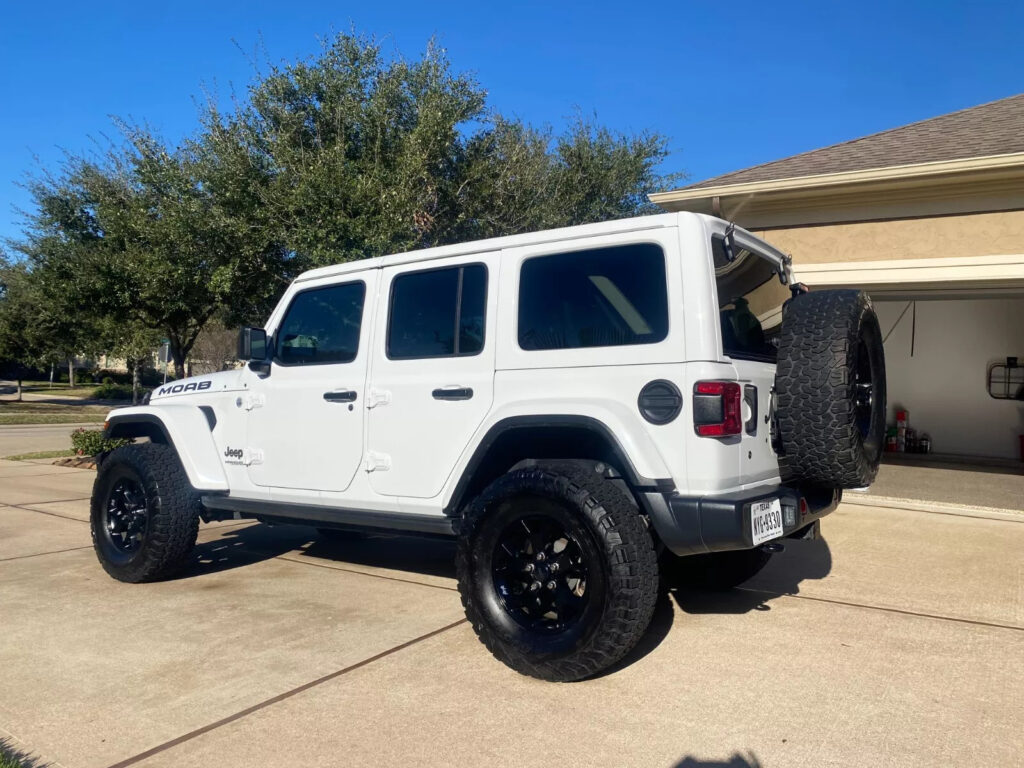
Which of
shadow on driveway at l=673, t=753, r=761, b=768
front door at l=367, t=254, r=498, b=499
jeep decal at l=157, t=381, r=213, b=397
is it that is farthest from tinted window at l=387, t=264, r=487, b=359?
shadow on driveway at l=673, t=753, r=761, b=768

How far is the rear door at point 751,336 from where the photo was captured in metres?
3.56

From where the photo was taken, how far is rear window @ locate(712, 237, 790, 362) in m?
3.66

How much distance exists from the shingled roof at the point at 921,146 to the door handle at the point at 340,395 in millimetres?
6754

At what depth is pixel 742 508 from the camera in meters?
3.30

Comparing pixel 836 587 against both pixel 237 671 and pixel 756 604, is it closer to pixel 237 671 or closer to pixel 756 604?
pixel 756 604

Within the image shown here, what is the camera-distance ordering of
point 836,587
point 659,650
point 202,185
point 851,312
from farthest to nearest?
point 202,185 < point 836,587 < point 659,650 < point 851,312

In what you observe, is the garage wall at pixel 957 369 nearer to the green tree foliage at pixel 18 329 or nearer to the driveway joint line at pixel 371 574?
the driveway joint line at pixel 371 574

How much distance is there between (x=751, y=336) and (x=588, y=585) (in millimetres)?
1529

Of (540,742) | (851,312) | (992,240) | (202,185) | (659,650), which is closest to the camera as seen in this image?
(540,742)

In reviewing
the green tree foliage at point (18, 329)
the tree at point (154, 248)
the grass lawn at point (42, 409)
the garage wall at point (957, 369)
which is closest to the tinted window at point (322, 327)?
the tree at point (154, 248)

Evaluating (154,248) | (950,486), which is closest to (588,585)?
(950,486)

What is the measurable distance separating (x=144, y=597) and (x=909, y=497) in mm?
7741

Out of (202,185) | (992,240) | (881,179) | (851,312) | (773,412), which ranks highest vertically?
(202,185)

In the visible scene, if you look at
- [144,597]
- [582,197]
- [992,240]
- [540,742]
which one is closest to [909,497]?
[992,240]
